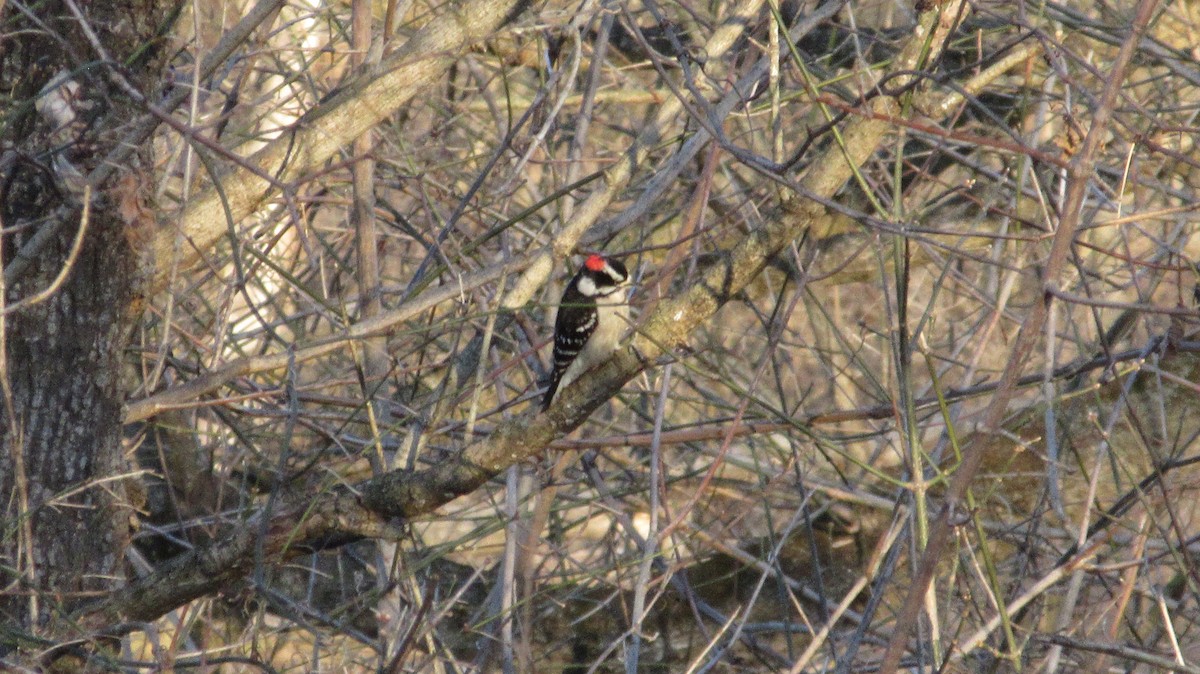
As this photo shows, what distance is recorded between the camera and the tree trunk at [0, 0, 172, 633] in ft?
10.5

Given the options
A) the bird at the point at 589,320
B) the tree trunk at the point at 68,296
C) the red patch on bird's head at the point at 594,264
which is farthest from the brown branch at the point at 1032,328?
the red patch on bird's head at the point at 594,264

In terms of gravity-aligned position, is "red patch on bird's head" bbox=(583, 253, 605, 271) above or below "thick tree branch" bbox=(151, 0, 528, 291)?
below

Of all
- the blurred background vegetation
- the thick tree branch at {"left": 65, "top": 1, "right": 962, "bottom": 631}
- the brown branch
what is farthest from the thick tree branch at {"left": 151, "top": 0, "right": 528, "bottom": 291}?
the brown branch

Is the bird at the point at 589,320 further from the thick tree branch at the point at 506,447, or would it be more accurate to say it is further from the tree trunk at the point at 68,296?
the tree trunk at the point at 68,296

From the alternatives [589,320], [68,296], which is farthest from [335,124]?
[589,320]

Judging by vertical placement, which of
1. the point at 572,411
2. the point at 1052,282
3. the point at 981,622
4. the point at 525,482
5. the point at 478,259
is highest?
the point at 1052,282

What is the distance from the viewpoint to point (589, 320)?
4.75m

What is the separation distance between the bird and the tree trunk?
157 centimetres

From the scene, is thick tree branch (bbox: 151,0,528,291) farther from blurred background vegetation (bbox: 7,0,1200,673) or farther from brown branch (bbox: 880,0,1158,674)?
brown branch (bbox: 880,0,1158,674)

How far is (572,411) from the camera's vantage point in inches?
113

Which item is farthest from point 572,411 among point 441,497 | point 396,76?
point 396,76

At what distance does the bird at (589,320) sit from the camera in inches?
178

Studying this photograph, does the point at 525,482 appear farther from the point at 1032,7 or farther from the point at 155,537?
the point at 1032,7

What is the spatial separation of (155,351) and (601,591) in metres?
2.34
